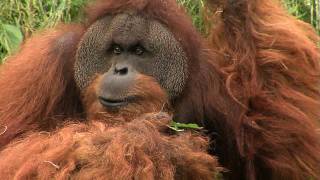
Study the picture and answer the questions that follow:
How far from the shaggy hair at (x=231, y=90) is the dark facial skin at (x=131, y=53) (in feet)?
0.17

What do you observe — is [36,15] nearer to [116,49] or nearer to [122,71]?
[116,49]

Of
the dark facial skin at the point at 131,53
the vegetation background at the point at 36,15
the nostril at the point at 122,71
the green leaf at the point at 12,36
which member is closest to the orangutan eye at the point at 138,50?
the dark facial skin at the point at 131,53

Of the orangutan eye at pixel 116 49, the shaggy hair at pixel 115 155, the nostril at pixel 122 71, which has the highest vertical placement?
the orangutan eye at pixel 116 49

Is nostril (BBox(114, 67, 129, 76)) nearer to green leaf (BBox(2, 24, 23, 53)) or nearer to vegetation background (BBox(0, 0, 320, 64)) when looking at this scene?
vegetation background (BBox(0, 0, 320, 64))

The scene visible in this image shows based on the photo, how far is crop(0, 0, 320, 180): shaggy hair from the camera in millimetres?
3658

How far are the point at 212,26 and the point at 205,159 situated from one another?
101 centimetres

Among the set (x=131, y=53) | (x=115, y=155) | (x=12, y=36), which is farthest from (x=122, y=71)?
(x=12, y=36)

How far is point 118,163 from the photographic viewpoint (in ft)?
9.53

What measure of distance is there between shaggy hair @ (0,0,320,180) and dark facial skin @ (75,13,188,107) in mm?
53

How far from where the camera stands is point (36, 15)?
458 cm

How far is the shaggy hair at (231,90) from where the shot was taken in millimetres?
3658

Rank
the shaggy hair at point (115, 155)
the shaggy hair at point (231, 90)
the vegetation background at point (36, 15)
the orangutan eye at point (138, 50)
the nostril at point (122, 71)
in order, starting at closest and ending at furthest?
the shaggy hair at point (115, 155)
the nostril at point (122, 71)
the orangutan eye at point (138, 50)
the shaggy hair at point (231, 90)
the vegetation background at point (36, 15)

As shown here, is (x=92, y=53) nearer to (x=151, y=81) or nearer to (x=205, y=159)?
(x=151, y=81)

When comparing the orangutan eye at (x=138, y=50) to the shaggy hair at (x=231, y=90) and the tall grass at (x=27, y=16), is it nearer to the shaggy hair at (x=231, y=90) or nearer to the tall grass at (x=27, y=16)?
the shaggy hair at (x=231, y=90)
